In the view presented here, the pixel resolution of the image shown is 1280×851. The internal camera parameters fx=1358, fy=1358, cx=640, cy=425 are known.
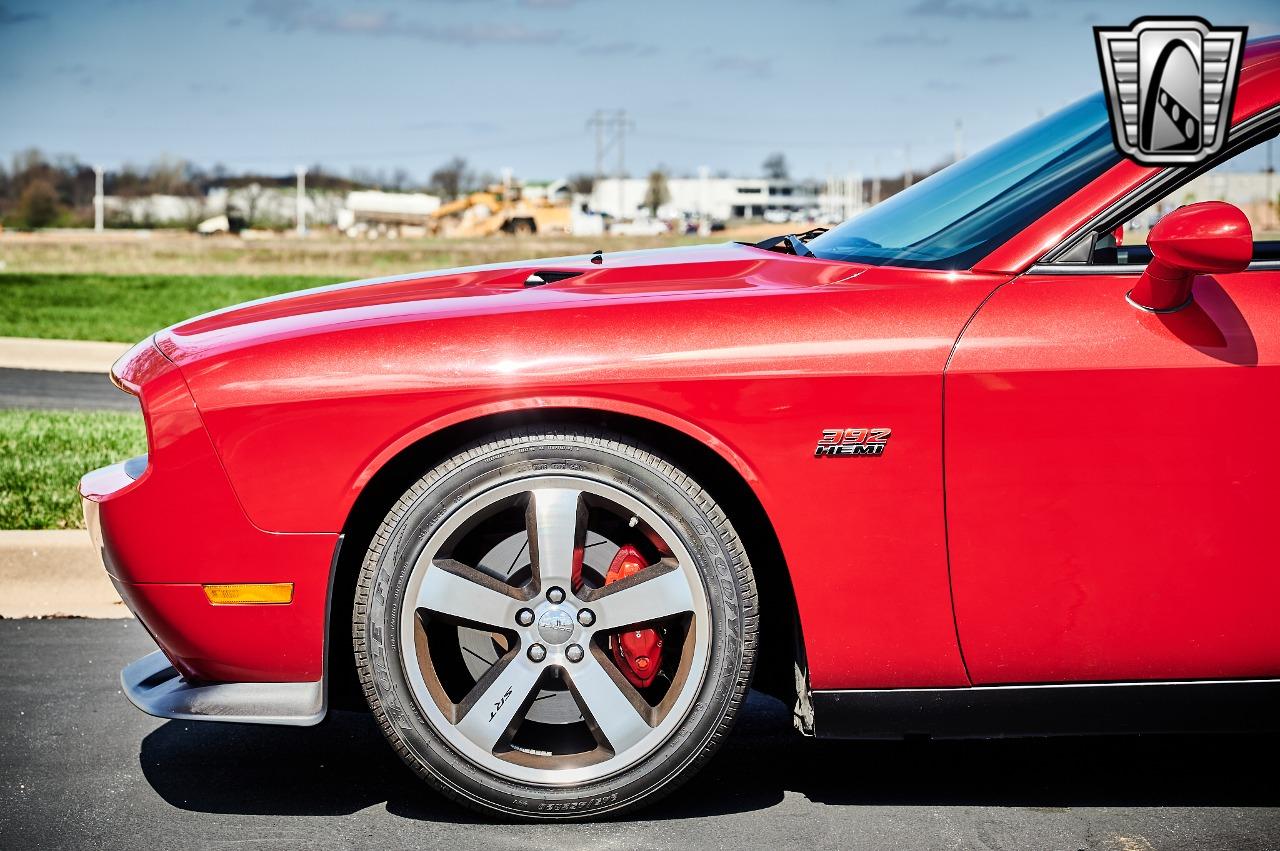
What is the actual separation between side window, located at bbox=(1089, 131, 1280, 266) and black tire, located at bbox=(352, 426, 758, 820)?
A: 0.97 m

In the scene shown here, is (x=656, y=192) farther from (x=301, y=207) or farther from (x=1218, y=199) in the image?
(x=1218, y=199)

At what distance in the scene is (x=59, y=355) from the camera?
41.9ft

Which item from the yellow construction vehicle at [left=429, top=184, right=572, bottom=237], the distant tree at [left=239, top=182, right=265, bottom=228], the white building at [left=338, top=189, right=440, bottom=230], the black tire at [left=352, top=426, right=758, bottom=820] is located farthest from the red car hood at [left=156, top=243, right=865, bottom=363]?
the distant tree at [left=239, top=182, right=265, bottom=228]

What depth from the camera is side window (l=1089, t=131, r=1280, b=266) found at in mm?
2773

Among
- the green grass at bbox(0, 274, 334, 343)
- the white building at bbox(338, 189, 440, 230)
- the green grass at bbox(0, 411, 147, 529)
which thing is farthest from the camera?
the white building at bbox(338, 189, 440, 230)

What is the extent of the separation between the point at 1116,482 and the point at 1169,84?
74 cm

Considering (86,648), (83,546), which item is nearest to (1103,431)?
(86,648)

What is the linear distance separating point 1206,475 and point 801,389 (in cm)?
77

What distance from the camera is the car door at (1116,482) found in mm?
2545

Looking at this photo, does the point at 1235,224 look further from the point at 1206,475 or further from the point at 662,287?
the point at 662,287

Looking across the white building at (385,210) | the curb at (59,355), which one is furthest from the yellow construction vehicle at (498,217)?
the curb at (59,355)

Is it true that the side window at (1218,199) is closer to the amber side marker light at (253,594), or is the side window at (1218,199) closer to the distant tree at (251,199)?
the amber side marker light at (253,594)

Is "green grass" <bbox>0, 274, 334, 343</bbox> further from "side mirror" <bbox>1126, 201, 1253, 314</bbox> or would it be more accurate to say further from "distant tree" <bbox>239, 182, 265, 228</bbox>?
"distant tree" <bbox>239, 182, 265, 228</bbox>

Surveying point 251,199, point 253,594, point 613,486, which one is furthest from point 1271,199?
point 251,199
